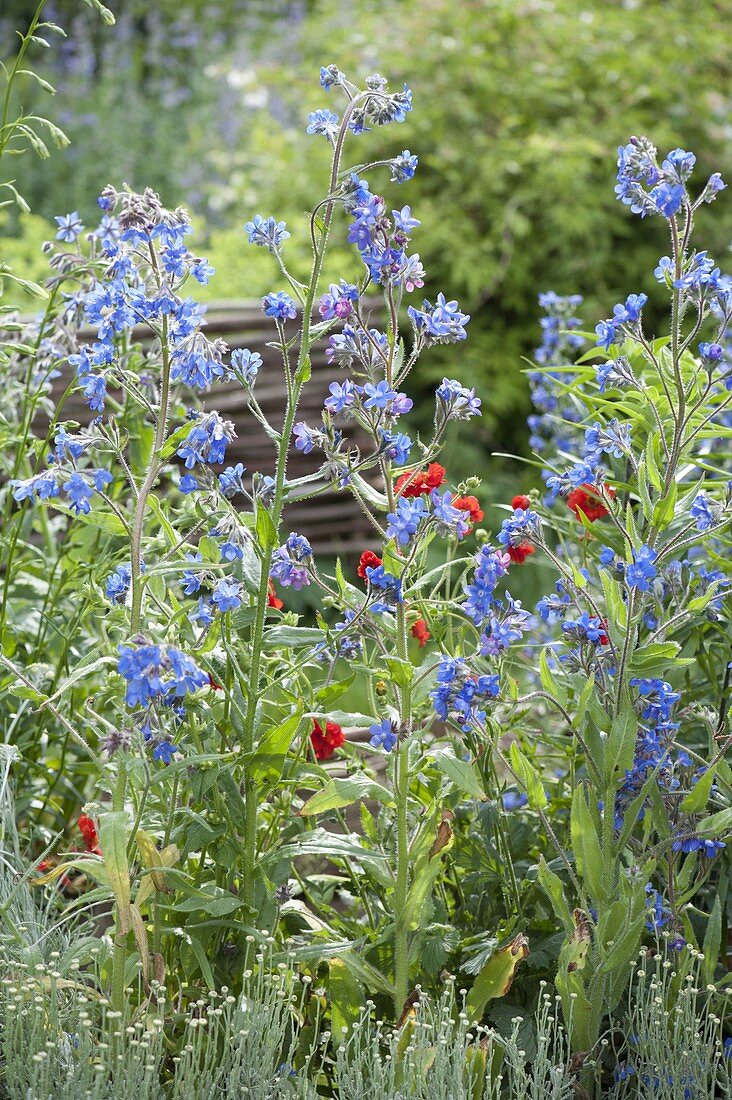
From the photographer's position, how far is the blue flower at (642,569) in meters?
1.66

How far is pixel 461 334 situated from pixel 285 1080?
0.97 meters

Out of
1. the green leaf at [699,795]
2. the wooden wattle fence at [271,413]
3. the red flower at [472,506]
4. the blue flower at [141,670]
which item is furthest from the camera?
the wooden wattle fence at [271,413]

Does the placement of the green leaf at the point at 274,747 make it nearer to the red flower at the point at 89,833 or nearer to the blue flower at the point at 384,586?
the blue flower at the point at 384,586

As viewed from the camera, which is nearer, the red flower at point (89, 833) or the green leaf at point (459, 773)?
the green leaf at point (459, 773)

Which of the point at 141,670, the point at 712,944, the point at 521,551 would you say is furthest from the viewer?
the point at 521,551

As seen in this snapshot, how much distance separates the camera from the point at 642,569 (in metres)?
1.66

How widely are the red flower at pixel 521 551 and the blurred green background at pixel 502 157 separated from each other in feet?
8.30

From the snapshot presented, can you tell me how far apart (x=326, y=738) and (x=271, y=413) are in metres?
1.98

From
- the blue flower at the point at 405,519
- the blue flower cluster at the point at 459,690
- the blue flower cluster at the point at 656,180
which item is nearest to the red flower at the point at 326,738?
the blue flower cluster at the point at 459,690

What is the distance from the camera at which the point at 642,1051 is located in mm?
1706

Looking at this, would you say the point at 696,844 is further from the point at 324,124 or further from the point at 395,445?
the point at 324,124

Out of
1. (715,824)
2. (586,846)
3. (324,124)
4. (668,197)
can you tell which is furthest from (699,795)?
(324,124)

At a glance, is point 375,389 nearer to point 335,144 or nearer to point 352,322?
point 352,322

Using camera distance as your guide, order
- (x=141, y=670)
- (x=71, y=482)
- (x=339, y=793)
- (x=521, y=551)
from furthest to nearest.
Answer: (x=521, y=551) → (x=339, y=793) → (x=71, y=482) → (x=141, y=670)
